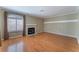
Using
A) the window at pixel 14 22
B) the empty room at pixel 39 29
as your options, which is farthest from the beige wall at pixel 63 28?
the window at pixel 14 22

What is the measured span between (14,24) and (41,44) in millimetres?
1016

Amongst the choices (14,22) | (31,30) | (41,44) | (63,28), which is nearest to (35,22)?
(31,30)

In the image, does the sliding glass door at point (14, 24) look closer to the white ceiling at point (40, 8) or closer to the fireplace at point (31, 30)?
the white ceiling at point (40, 8)

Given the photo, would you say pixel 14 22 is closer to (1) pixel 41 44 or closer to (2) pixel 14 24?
(2) pixel 14 24

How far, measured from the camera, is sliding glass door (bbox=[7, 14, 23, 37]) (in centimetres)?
237

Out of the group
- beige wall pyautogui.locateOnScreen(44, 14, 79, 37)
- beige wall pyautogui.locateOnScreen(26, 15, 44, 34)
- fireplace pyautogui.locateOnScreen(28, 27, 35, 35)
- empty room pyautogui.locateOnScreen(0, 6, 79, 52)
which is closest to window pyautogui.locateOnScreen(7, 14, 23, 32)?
empty room pyautogui.locateOnScreen(0, 6, 79, 52)

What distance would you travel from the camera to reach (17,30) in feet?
8.23

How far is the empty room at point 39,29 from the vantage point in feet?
7.35

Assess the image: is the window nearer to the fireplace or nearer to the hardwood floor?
the hardwood floor

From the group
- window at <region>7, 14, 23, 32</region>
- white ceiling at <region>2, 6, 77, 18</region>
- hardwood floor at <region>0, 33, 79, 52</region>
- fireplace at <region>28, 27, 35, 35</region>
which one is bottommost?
hardwood floor at <region>0, 33, 79, 52</region>
